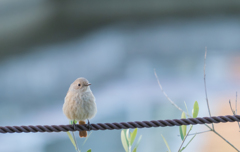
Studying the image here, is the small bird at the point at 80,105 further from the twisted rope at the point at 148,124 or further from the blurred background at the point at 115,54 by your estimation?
the blurred background at the point at 115,54

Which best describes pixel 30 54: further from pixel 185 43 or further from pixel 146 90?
pixel 185 43

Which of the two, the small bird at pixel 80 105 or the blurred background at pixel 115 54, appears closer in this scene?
the small bird at pixel 80 105

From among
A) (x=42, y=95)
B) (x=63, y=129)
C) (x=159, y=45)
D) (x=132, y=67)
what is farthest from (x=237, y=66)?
(x=63, y=129)

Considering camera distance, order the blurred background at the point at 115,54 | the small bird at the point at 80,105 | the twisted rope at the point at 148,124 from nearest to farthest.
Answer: the twisted rope at the point at 148,124 → the small bird at the point at 80,105 → the blurred background at the point at 115,54

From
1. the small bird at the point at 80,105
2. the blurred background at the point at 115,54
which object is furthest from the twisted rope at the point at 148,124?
the blurred background at the point at 115,54

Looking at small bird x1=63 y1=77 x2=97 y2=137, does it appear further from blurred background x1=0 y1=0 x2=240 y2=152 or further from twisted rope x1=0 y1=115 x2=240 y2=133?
blurred background x1=0 y1=0 x2=240 y2=152

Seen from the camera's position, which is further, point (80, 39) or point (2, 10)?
point (80, 39)

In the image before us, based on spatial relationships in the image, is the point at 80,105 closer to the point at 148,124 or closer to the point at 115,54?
the point at 148,124

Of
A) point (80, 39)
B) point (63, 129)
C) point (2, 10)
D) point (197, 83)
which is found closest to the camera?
point (63, 129)

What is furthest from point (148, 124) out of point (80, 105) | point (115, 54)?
point (115, 54)
